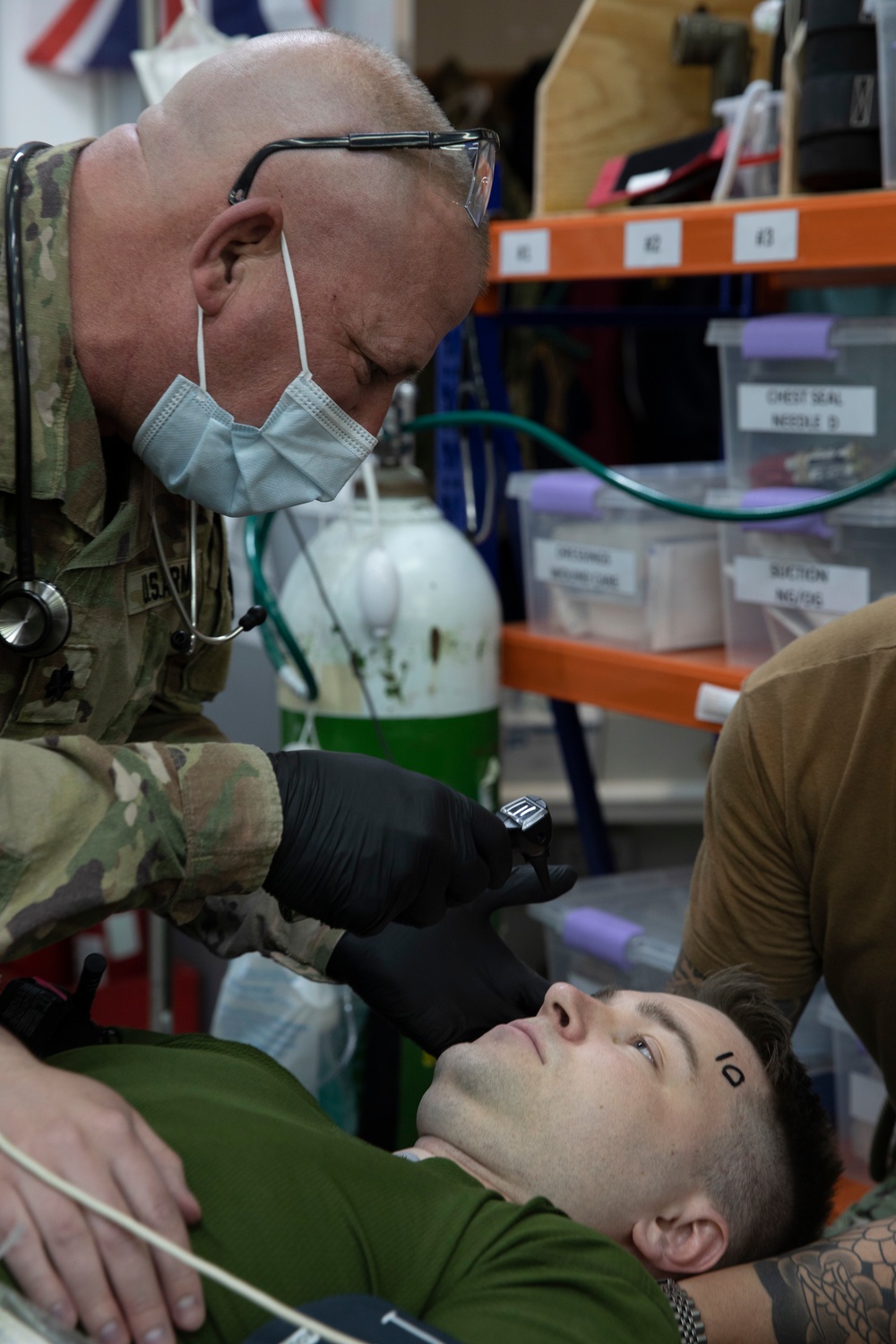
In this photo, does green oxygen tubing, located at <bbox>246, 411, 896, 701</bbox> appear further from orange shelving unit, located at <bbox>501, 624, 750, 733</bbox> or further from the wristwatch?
the wristwatch

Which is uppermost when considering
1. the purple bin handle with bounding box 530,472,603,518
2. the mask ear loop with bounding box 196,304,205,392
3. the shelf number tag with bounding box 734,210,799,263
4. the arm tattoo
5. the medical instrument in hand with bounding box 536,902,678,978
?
the shelf number tag with bounding box 734,210,799,263

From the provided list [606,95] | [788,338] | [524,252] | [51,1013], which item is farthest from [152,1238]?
[606,95]

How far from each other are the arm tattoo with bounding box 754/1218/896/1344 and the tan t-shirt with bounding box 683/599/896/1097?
255 mm

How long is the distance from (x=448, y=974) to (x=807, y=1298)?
45 cm

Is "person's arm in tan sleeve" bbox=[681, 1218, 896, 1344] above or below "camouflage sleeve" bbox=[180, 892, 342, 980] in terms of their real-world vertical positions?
below

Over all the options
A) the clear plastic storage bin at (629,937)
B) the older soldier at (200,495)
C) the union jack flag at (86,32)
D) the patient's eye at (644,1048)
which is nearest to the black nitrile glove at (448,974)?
the older soldier at (200,495)

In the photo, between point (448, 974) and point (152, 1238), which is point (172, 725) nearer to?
point (448, 974)

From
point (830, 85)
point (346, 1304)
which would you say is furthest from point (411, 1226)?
point (830, 85)

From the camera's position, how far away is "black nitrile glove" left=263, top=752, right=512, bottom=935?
3.51ft

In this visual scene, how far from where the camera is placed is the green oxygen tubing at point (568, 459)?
71.5 inches

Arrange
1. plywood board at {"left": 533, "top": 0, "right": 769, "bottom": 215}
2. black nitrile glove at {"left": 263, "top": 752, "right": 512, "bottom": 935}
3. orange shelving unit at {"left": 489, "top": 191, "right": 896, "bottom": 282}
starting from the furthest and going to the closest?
plywood board at {"left": 533, "top": 0, "right": 769, "bottom": 215}, orange shelving unit at {"left": 489, "top": 191, "right": 896, "bottom": 282}, black nitrile glove at {"left": 263, "top": 752, "right": 512, "bottom": 935}

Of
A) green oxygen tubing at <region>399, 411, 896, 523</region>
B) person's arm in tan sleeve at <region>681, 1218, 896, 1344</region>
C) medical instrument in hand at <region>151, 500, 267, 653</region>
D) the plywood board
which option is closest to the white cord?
person's arm in tan sleeve at <region>681, 1218, 896, 1344</region>

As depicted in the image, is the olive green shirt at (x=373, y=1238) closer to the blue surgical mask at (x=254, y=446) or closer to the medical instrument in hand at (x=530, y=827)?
the medical instrument in hand at (x=530, y=827)

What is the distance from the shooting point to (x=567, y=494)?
222 centimetres
